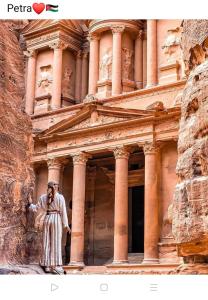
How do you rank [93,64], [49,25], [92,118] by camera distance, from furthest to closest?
[49,25] < [93,64] < [92,118]

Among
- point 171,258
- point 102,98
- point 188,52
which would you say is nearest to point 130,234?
point 171,258

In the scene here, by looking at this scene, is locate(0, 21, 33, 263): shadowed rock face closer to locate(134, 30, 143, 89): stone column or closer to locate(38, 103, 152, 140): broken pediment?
locate(38, 103, 152, 140): broken pediment

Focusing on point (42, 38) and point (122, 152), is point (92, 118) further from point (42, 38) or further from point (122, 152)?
point (42, 38)

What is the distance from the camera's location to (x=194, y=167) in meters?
4.77

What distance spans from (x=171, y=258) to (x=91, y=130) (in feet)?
25.6

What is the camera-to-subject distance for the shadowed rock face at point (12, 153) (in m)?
7.29

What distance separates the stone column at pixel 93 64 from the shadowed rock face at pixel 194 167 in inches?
1044

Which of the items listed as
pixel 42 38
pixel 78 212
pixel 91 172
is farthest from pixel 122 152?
pixel 42 38

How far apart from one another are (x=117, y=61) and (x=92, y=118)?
181 inches

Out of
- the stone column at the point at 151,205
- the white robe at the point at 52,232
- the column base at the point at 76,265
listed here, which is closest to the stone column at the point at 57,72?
the stone column at the point at 151,205

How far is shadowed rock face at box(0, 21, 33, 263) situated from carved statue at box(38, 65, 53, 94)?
84.7 feet

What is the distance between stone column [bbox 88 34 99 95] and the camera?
104 ft
